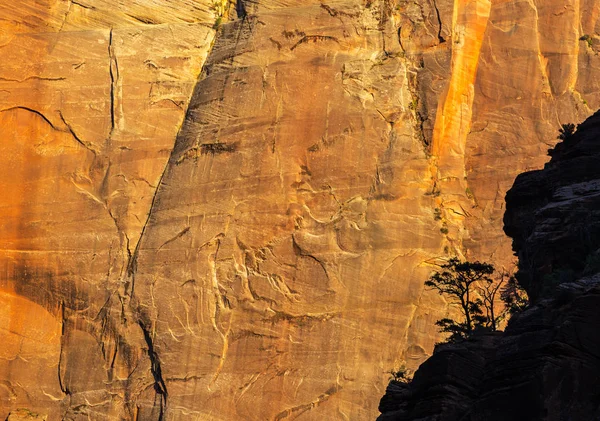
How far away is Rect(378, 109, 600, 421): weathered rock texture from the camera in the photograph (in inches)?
797

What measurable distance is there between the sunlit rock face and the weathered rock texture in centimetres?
1254

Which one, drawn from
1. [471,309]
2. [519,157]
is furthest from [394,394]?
[519,157]

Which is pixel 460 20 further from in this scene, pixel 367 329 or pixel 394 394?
pixel 394 394

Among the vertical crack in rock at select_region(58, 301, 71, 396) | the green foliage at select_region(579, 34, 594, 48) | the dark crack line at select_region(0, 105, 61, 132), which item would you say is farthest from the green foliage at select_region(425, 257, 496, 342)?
the dark crack line at select_region(0, 105, 61, 132)

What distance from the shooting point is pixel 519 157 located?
4519 centimetres

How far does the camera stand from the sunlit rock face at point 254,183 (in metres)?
42.8

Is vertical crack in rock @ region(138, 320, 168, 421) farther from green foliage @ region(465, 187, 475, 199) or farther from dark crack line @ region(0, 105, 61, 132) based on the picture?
green foliage @ region(465, 187, 475, 199)

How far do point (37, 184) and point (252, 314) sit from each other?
29.6 ft

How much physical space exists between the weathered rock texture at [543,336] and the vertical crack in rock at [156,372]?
1558cm

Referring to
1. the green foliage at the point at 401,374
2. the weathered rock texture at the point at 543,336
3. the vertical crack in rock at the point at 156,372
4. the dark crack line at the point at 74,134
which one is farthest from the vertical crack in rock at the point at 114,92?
the weathered rock texture at the point at 543,336

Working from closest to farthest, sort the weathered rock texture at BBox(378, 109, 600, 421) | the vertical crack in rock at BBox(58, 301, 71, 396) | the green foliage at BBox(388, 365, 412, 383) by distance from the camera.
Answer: the weathered rock texture at BBox(378, 109, 600, 421) < the green foliage at BBox(388, 365, 412, 383) < the vertical crack in rock at BBox(58, 301, 71, 396)

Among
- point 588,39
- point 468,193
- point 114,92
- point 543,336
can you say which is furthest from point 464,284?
point 543,336

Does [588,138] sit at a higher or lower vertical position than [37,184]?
lower

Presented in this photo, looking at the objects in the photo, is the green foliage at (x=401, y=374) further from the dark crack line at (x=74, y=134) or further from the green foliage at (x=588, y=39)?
the green foliage at (x=588, y=39)
